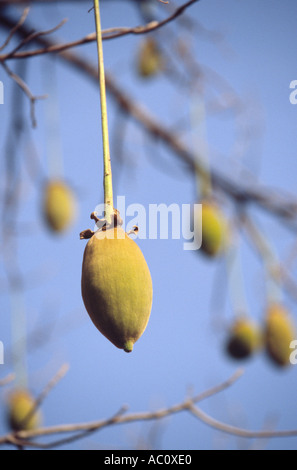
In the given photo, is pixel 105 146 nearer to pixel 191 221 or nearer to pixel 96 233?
pixel 96 233

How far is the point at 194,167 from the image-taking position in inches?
46.0

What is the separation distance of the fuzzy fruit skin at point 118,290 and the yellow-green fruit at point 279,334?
750 mm

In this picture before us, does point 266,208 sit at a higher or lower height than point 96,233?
higher

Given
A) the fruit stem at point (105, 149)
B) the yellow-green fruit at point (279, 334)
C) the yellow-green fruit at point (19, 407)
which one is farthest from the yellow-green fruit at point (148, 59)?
the fruit stem at point (105, 149)

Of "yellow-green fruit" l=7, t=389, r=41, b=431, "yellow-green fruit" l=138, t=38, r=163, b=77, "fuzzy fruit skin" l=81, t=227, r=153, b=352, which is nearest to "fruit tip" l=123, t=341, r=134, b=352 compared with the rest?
"fuzzy fruit skin" l=81, t=227, r=153, b=352

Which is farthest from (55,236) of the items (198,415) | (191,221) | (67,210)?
(198,415)

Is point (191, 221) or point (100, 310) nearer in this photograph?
point (100, 310)

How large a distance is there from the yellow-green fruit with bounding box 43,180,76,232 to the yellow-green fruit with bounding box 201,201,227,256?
31cm

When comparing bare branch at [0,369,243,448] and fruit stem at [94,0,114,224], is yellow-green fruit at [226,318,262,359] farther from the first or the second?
fruit stem at [94,0,114,224]

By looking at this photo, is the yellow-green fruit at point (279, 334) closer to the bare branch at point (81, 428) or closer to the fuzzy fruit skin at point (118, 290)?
the bare branch at point (81, 428)

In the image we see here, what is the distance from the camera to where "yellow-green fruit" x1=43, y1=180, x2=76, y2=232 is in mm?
1131

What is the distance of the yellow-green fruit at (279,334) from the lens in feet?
3.44
